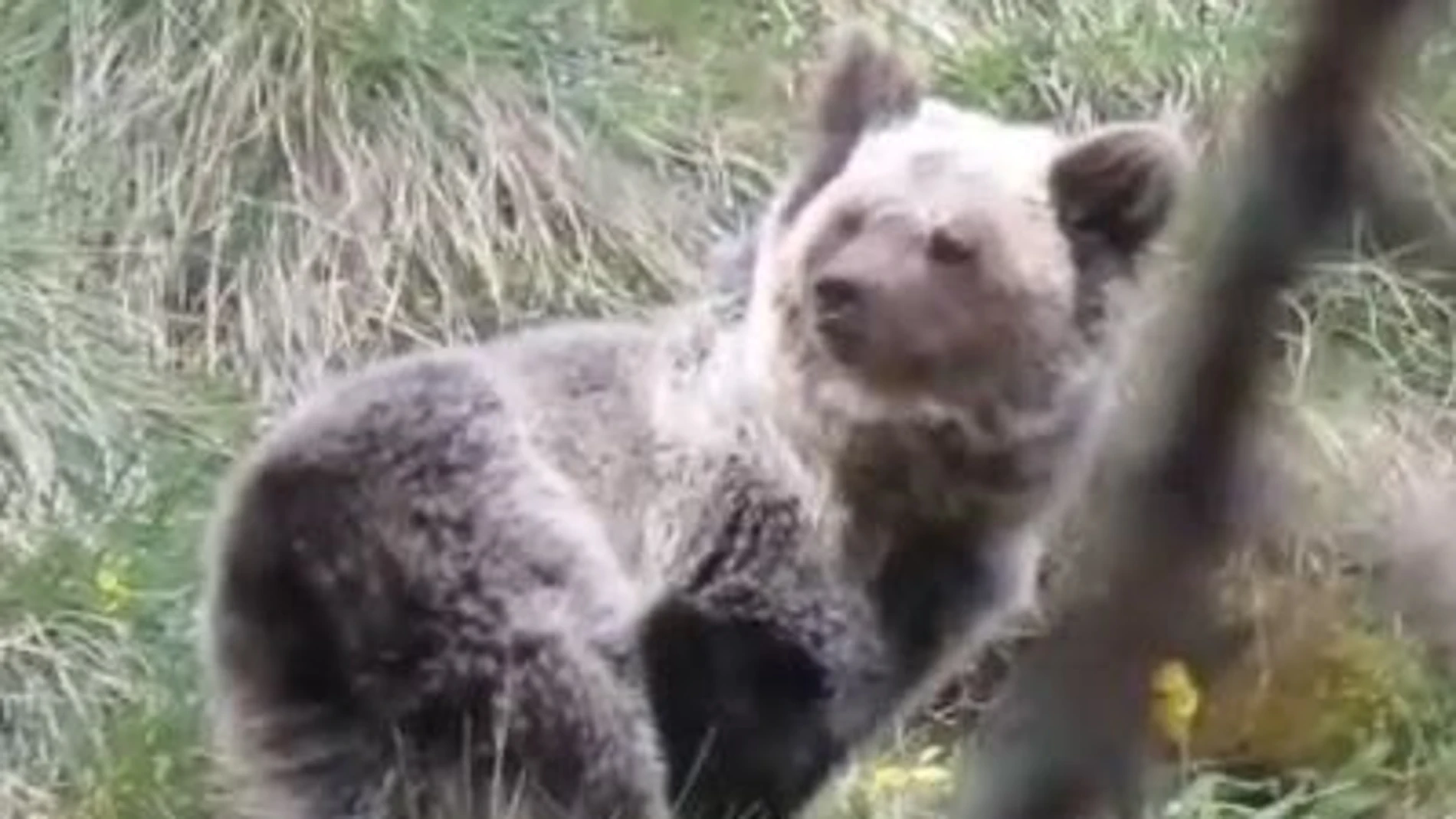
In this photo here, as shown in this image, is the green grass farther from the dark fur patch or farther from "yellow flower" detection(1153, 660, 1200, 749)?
the dark fur patch

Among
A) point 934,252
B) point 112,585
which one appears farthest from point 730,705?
point 112,585

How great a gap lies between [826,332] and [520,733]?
22.2 inches

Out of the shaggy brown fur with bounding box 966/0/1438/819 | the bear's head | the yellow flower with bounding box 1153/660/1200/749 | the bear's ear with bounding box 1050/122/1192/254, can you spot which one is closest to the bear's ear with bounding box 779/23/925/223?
the bear's head

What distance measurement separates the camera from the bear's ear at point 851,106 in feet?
15.1

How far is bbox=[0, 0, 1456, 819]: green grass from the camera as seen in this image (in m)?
6.28

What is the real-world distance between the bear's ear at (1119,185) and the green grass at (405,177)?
1385 mm

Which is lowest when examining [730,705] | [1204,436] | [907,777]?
[907,777]

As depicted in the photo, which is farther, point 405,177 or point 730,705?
point 405,177

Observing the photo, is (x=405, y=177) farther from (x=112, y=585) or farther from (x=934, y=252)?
(x=934, y=252)

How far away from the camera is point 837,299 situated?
4.30 m

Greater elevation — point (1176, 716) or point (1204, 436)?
point (1204, 436)

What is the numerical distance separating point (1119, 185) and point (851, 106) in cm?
33

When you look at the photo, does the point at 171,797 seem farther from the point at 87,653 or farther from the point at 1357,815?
the point at 1357,815

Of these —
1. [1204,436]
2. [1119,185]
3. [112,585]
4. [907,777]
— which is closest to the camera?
[1204,436]
